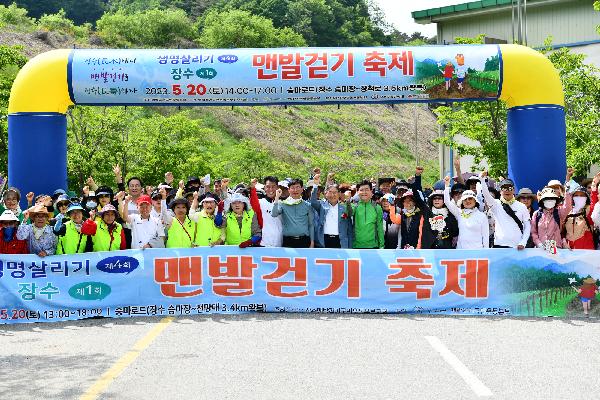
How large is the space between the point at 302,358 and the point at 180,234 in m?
3.69

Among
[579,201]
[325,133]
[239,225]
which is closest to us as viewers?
[239,225]

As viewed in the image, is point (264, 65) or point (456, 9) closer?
point (264, 65)

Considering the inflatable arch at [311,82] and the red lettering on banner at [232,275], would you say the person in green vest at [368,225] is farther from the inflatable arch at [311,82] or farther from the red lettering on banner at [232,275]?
the inflatable arch at [311,82]

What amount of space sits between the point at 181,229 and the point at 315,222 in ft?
6.19

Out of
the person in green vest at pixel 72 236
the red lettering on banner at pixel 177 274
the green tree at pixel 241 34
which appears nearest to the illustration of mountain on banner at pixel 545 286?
the red lettering on banner at pixel 177 274

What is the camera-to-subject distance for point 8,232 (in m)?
10.1

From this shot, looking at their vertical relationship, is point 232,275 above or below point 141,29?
below

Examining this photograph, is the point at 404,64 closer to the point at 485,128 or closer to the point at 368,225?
the point at 368,225

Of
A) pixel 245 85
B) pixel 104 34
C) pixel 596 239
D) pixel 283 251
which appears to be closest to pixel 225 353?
pixel 283 251

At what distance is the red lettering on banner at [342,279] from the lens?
10062 mm

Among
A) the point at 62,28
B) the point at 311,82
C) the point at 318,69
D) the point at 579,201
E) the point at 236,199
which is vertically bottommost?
the point at 579,201

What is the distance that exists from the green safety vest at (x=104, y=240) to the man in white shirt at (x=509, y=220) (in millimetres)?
4938

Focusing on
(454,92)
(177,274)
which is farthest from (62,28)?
(177,274)

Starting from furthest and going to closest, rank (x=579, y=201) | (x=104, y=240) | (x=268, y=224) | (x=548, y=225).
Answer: (x=579, y=201) → (x=268, y=224) → (x=104, y=240) → (x=548, y=225)
